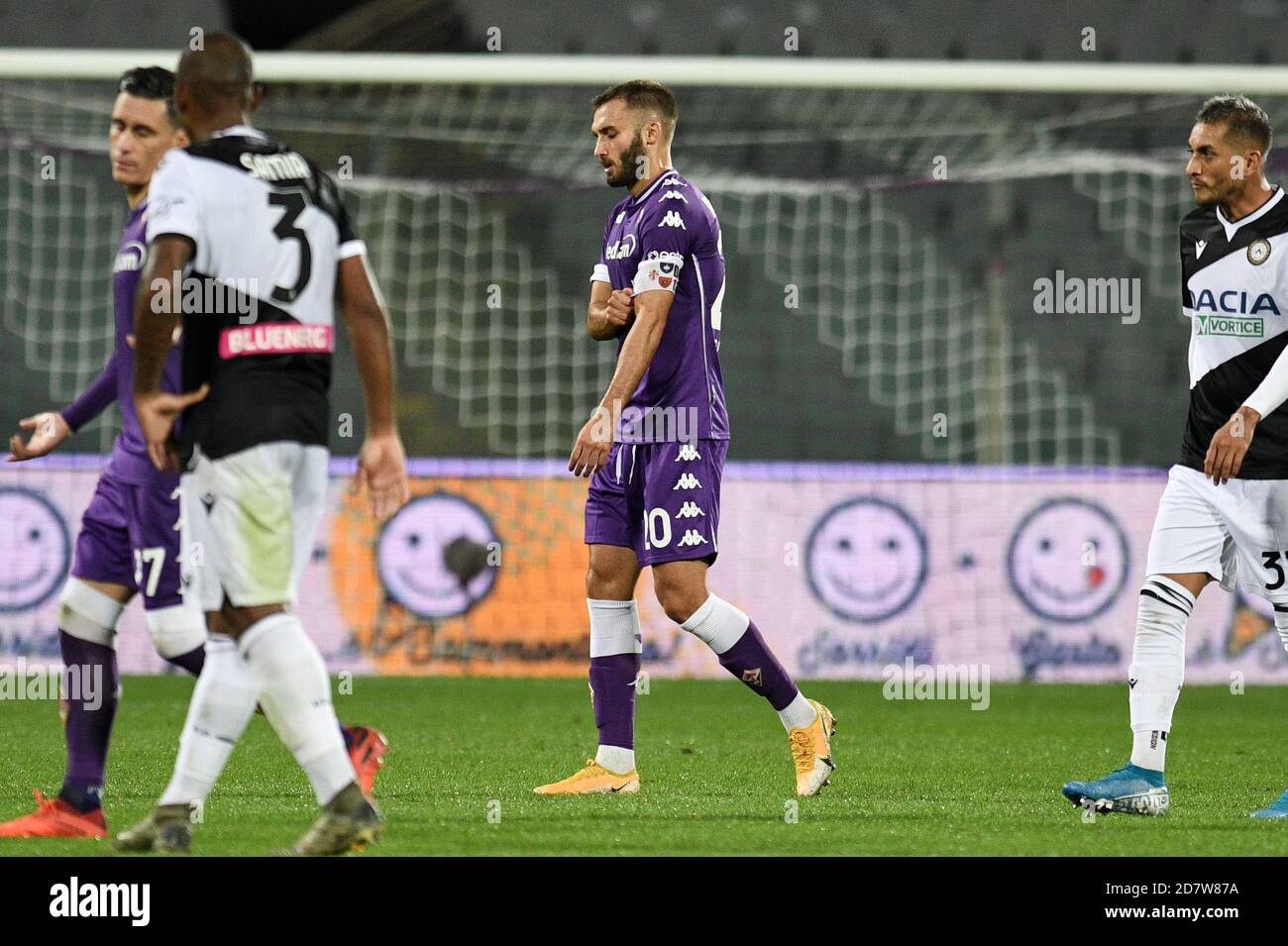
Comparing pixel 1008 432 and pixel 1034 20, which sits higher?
pixel 1034 20

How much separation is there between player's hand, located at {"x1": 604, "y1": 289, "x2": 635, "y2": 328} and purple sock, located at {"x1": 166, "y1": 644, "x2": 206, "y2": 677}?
5.54ft

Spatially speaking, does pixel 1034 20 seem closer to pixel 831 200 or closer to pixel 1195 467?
pixel 831 200

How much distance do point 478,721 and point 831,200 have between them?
6.96 metres

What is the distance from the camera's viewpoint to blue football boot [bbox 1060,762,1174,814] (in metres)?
5.58

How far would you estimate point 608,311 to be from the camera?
600 centimetres

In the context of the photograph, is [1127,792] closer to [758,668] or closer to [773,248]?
[758,668]

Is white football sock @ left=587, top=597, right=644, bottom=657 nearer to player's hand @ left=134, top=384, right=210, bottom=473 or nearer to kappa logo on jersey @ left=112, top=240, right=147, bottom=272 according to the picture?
kappa logo on jersey @ left=112, top=240, right=147, bottom=272

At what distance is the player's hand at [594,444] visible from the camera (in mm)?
5609

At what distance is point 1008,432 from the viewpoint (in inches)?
551

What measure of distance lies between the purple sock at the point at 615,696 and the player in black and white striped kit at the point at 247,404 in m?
1.85

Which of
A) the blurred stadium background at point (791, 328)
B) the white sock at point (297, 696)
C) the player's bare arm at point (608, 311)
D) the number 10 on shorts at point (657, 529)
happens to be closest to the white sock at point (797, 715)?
the number 10 on shorts at point (657, 529)

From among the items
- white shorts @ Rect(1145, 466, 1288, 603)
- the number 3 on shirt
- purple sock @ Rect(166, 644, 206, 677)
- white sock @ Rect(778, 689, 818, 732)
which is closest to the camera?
the number 3 on shirt

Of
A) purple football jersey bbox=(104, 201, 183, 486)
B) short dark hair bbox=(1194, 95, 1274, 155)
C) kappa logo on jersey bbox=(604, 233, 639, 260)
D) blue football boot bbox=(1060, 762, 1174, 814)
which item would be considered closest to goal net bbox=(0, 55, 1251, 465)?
kappa logo on jersey bbox=(604, 233, 639, 260)

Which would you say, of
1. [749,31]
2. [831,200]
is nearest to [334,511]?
[831,200]
